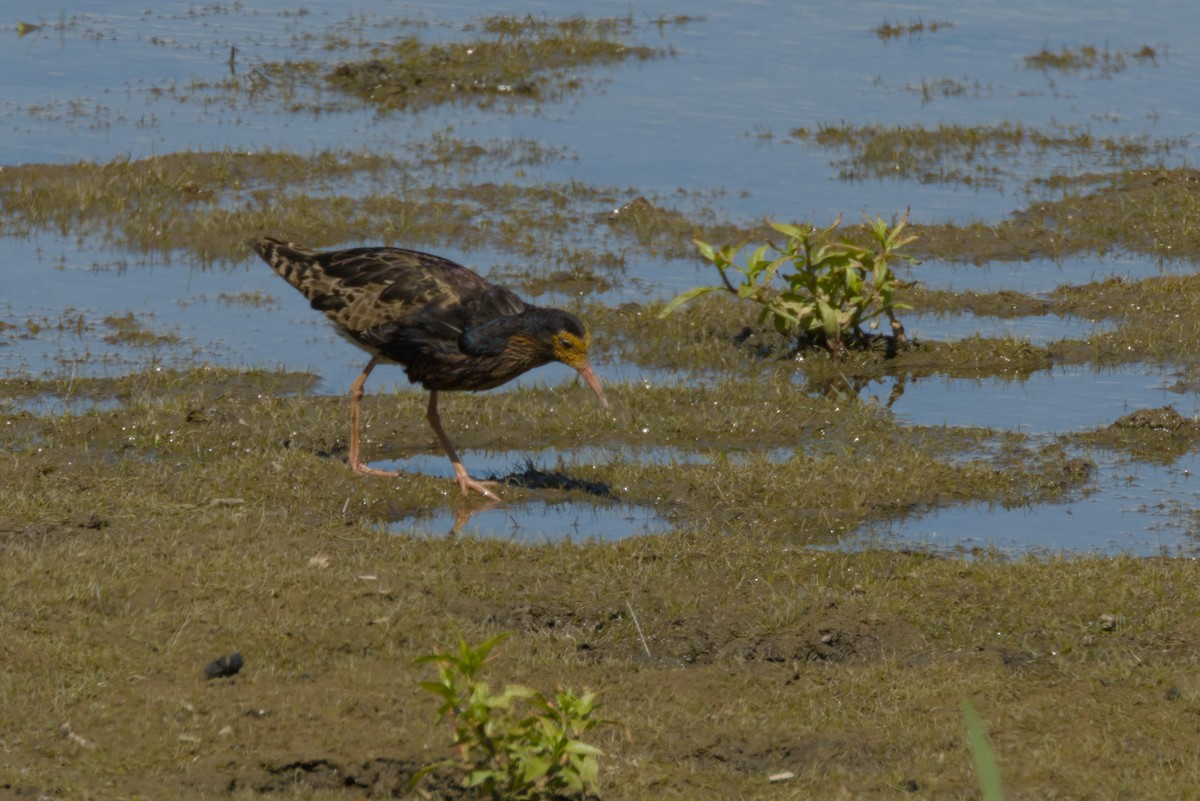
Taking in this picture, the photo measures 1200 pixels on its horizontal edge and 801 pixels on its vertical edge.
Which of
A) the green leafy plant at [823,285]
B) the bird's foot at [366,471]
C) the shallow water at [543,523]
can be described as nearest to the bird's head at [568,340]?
the shallow water at [543,523]

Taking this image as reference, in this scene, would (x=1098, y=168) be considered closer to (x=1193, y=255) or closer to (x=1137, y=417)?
(x=1193, y=255)

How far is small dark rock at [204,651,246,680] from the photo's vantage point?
664cm

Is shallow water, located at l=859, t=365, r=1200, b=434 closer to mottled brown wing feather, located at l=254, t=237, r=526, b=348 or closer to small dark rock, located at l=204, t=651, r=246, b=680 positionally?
mottled brown wing feather, located at l=254, t=237, r=526, b=348

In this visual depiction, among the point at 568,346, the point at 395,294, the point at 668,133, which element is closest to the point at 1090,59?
the point at 668,133

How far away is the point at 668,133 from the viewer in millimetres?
17953

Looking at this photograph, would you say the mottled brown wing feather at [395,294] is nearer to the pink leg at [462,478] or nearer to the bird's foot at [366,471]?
the pink leg at [462,478]

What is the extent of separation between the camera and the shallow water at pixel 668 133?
37.8 feet

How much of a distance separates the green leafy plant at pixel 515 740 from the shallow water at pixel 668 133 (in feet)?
11.2

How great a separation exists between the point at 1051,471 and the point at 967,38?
14.0 m

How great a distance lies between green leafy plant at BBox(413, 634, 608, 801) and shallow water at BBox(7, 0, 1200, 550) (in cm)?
340

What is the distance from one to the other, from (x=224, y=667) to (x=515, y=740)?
4.81ft

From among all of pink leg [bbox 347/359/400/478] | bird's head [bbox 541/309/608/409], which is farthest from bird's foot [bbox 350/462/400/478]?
bird's head [bbox 541/309/608/409]

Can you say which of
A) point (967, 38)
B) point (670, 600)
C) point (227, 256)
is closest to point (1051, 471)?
point (670, 600)

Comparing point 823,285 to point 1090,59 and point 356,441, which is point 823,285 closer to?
point 356,441
